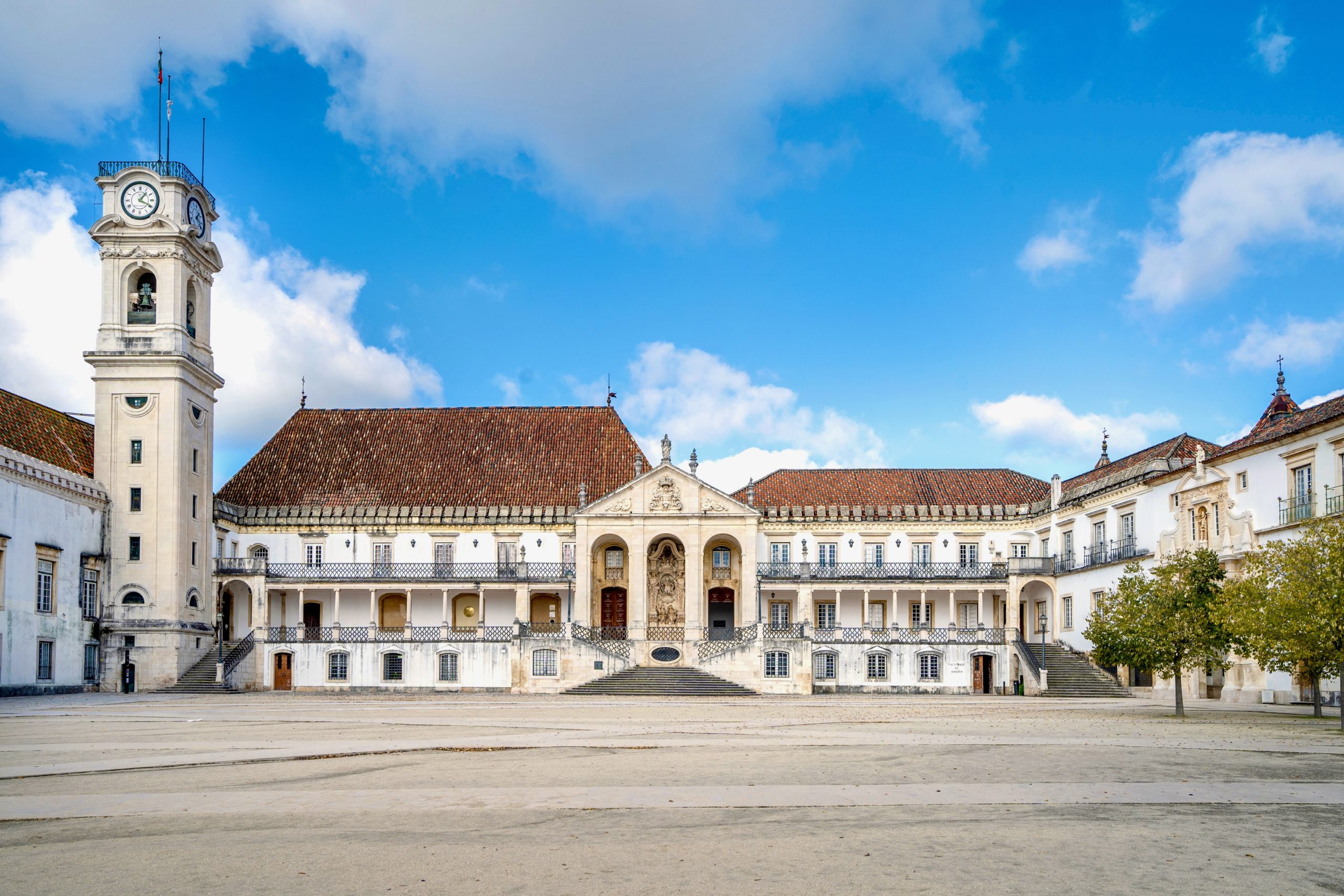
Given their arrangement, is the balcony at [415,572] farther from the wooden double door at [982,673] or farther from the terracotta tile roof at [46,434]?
the wooden double door at [982,673]

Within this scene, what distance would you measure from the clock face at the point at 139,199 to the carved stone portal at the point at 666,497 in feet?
79.0

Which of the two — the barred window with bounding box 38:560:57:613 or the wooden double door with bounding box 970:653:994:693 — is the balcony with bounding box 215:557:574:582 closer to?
the barred window with bounding box 38:560:57:613

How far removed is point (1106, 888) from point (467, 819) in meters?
5.86

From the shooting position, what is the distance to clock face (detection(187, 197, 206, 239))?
1953 inches

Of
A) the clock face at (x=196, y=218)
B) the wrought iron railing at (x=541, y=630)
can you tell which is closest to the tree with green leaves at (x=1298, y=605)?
the wrought iron railing at (x=541, y=630)

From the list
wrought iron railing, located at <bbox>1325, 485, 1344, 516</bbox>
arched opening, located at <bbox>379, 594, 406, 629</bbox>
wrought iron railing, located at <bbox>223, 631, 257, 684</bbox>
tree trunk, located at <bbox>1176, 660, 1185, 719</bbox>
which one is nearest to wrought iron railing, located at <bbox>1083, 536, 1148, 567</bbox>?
wrought iron railing, located at <bbox>1325, 485, 1344, 516</bbox>

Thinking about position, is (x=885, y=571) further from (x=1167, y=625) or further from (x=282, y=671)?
(x=282, y=671)

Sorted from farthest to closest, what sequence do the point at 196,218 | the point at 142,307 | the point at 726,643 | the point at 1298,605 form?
the point at 196,218
the point at 142,307
the point at 726,643
the point at 1298,605

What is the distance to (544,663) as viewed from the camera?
4481 centimetres

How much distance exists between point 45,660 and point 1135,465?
41.9 m

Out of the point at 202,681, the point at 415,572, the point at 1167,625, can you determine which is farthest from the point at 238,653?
the point at 1167,625

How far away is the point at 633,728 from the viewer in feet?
78.0

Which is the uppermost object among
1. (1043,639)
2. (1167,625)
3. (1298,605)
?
(1298,605)

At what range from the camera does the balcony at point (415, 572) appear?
5206 cm
